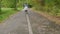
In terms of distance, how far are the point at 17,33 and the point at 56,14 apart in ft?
51.6

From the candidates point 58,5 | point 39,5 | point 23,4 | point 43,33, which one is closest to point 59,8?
point 58,5

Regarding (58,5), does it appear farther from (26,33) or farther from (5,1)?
(5,1)

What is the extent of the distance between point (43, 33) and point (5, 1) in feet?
127

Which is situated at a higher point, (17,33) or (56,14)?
(17,33)

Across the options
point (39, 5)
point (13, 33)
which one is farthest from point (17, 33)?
point (39, 5)

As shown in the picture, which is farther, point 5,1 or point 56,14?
point 5,1

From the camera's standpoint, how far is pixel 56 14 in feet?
83.1

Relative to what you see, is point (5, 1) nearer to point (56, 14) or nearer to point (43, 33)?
point (56, 14)

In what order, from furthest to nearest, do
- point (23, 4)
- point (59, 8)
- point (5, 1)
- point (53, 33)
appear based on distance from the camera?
1. point (23, 4)
2. point (5, 1)
3. point (59, 8)
4. point (53, 33)

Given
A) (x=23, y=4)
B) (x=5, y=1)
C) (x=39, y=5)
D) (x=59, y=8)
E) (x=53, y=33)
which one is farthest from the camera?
(x=23, y=4)

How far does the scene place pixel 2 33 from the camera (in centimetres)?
1032

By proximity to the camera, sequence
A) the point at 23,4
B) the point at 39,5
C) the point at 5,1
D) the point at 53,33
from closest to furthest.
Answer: the point at 53,33, the point at 39,5, the point at 5,1, the point at 23,4

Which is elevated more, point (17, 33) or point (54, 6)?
point (17, 33)

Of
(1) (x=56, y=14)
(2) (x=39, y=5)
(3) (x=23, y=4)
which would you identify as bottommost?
(3) (x=23, y=4)
